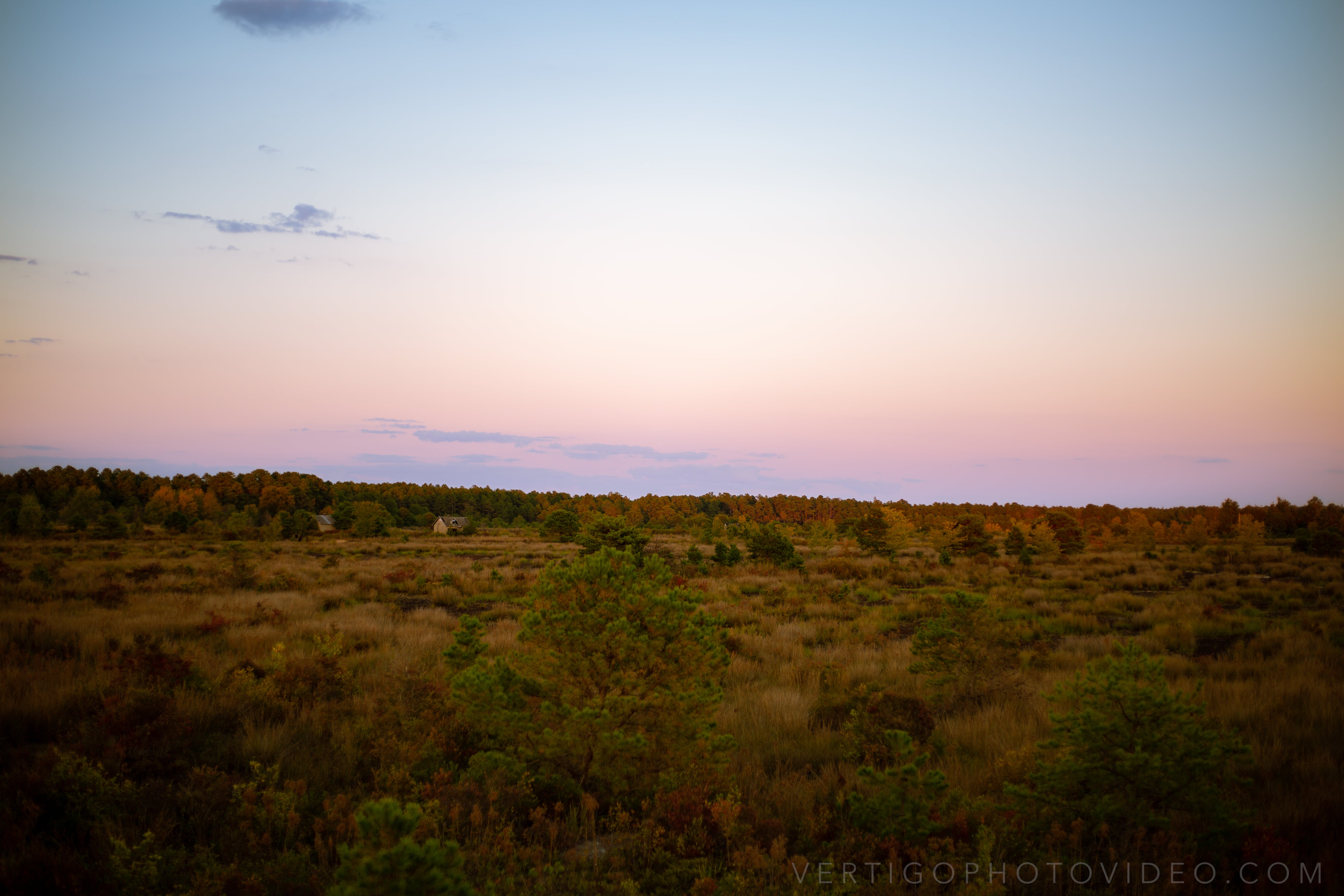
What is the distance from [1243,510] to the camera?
8088 centimetres

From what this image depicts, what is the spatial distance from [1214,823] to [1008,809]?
1408 millimetres

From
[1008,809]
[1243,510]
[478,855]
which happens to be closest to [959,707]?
[1008,809]

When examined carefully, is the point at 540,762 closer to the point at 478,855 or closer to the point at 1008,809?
the point at 478,855

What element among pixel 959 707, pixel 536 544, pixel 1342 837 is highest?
pixel 1342 837

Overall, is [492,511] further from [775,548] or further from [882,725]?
[882,725]

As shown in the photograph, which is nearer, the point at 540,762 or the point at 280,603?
the point at 540,762

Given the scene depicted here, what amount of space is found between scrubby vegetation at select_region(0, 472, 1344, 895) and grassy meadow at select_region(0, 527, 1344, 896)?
0.04 meters

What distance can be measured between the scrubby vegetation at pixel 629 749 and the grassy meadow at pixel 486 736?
0.04 meters

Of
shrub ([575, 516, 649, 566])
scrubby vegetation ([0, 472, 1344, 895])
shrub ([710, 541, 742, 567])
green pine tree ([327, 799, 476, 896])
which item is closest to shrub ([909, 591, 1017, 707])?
scrubby vegetation ([0, 472, 1344, 895])

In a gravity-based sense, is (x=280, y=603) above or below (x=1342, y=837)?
below

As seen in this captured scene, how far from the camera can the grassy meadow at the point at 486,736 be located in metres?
4.29

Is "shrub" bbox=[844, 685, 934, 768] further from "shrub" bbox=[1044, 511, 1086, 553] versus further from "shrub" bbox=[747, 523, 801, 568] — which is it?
"shrub" bbox=[1044, 511, 1086, 553]

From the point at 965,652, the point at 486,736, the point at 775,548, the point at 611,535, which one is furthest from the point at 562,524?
the point at 486,736

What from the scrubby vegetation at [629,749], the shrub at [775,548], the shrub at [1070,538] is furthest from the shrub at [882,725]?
the shrub at [1070,538]
